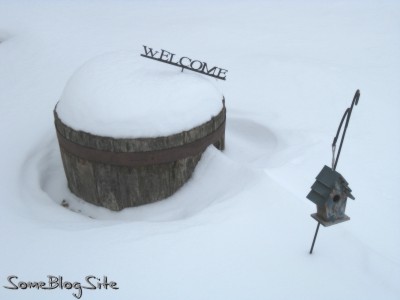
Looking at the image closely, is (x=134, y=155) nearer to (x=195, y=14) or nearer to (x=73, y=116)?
(x=73, y=116)

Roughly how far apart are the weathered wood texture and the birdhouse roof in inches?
55.3

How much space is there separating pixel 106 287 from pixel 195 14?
8106 millimetres

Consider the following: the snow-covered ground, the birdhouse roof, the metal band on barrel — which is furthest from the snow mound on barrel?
the birdhouse roof

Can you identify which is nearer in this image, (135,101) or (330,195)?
(330,195)

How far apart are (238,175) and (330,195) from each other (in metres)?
1.23

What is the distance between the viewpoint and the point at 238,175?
3.52 m

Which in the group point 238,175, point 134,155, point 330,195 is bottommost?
point 238,175

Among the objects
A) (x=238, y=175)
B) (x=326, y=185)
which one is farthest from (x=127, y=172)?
(x=326, y=185)

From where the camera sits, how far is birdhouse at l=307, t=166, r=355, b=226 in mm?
2369

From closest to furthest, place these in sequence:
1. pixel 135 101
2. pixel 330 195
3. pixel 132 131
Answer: pixel 330 195 < pixel 132 131 < pixel 135 101

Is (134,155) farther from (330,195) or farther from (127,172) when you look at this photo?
(330,195)

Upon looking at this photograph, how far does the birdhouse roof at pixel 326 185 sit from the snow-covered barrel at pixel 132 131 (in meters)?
1.41

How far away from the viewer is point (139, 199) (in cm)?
362

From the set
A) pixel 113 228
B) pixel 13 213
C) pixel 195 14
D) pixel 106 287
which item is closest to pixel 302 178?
pixel 113 228
